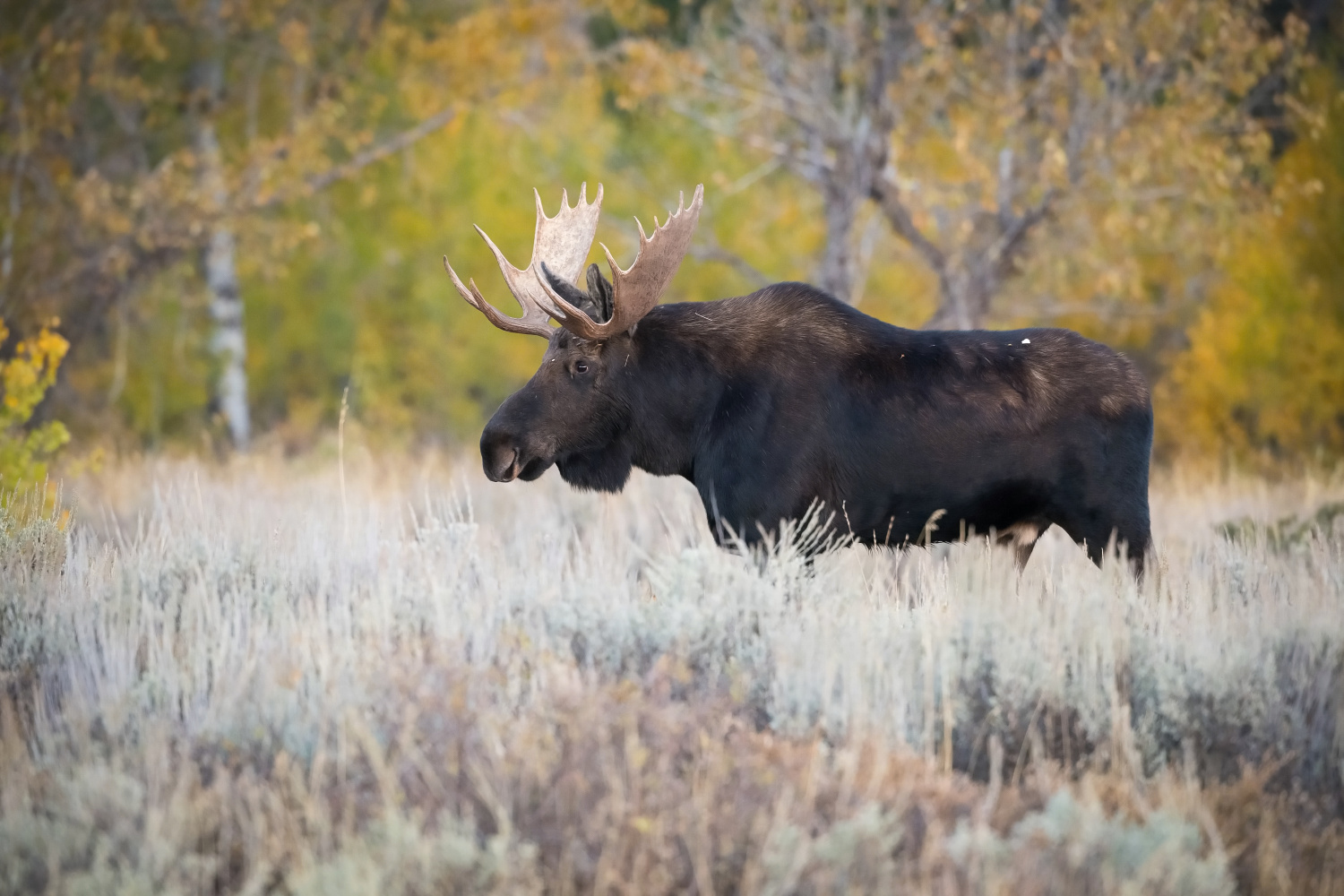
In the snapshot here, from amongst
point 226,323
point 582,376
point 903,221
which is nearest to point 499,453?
point 582,376

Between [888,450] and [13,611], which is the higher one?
[888,450]

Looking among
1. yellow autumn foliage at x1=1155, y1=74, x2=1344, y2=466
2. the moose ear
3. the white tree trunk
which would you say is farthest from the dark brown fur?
the white tree trunk

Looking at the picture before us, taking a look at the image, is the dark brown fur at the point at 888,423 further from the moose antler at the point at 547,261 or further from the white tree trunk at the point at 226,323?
the white tree trunk at the point at 226,323

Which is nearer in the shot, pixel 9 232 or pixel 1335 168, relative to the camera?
pixel 9 232

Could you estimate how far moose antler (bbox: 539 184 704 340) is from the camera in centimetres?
596

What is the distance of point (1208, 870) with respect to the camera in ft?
11.0

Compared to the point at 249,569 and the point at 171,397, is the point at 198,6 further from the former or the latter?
the point at 249,569

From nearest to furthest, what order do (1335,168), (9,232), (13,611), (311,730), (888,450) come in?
1. (311,730)
2. (13,611)
3. (888,450)
4. (9,232)
5. (1335,168)

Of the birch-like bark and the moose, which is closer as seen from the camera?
the moose

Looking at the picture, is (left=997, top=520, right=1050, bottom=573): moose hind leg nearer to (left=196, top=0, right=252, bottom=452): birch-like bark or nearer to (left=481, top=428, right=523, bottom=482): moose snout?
(left=481, top=428, right=523, bottom=482): moose snout

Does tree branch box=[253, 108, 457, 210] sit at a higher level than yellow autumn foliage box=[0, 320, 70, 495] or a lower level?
higher

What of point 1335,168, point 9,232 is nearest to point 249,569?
point 9,232

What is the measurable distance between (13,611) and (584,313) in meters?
2.59

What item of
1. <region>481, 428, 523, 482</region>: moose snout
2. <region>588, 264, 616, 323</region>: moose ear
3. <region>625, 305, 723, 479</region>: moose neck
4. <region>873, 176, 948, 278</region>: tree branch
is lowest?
<region>481, 428, 523, 482</region>: moose snout
